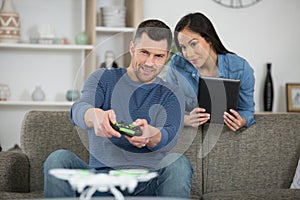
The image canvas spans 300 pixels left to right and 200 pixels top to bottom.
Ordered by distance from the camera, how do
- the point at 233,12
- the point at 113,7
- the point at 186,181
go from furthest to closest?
1. the point at 233,12
2. the point at 113,7
3. the point at 186,181

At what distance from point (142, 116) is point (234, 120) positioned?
0.75 m

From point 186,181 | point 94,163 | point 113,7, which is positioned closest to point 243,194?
point 186,181

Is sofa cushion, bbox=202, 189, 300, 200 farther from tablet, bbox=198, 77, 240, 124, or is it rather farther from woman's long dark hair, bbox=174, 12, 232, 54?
woman's long dark hair, bbox=174, 12, 232, 54

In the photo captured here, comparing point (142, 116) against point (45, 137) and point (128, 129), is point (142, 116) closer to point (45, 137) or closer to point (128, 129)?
point (128, 129)

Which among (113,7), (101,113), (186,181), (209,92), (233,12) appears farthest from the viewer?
(233,12)

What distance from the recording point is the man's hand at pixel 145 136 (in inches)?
80.7

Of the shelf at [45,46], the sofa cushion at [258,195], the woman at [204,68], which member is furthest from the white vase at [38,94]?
the sofa cushion at [258,195]

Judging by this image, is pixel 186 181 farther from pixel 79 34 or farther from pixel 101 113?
pixel 79 34

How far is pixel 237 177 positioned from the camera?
2.96m

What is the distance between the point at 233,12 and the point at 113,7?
97cm

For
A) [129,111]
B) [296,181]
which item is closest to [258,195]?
[296,181]

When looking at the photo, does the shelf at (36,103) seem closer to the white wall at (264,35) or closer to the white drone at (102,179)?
the white wall at (264,35)

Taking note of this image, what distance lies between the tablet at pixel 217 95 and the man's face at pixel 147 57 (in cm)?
58

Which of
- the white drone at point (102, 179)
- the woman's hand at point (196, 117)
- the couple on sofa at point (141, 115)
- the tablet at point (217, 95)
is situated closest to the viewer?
the white drone at point (102, 179)
